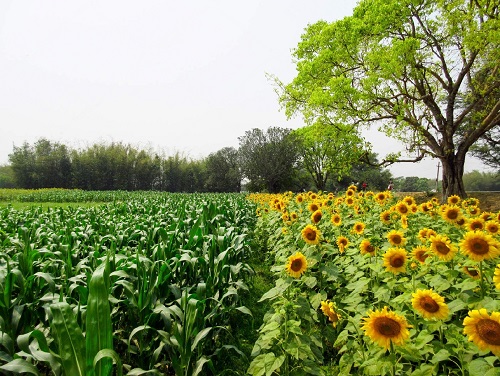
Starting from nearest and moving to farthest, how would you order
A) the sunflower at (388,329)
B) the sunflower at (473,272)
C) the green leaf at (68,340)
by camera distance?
1. the sunflower at (388,329)
2. the green leaf at (68,340)
3. the sunflower at (473,272)

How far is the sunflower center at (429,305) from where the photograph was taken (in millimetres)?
1637

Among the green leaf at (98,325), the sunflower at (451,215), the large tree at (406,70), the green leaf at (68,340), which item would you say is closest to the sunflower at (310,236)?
the sunflower at (451,215)

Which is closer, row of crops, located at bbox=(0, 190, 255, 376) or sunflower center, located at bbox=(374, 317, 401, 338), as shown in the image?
sunflower center, located at bbox=(374, 317, 401, 338)

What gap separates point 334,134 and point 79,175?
4175 cm

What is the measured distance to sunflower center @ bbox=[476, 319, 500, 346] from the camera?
1.28 meters

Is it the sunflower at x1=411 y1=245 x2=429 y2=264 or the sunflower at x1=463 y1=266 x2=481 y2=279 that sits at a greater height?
the sunflower at x1=411 y1=245 x2=429 y2=264

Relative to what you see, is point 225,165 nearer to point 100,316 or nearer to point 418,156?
point 418,156

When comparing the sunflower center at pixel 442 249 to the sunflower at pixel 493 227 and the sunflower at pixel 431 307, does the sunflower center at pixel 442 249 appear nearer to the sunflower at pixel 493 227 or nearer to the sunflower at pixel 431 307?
the sunflower at pixel 431 307

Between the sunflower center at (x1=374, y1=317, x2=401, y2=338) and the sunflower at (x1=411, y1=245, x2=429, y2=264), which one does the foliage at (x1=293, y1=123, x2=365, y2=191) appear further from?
the sunflower center at (x1=374, y1=317, x2=401, y2=338)

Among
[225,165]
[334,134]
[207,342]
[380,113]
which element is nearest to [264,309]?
[207,342]

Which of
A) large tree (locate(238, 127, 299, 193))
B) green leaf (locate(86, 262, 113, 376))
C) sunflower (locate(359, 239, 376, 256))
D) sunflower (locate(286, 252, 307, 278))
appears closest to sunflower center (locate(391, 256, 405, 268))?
sunflower (locate(359, 239, 376, 256))

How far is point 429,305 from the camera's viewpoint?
164cm

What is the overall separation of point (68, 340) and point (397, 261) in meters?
2.13

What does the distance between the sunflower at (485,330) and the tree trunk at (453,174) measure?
50.8ft
